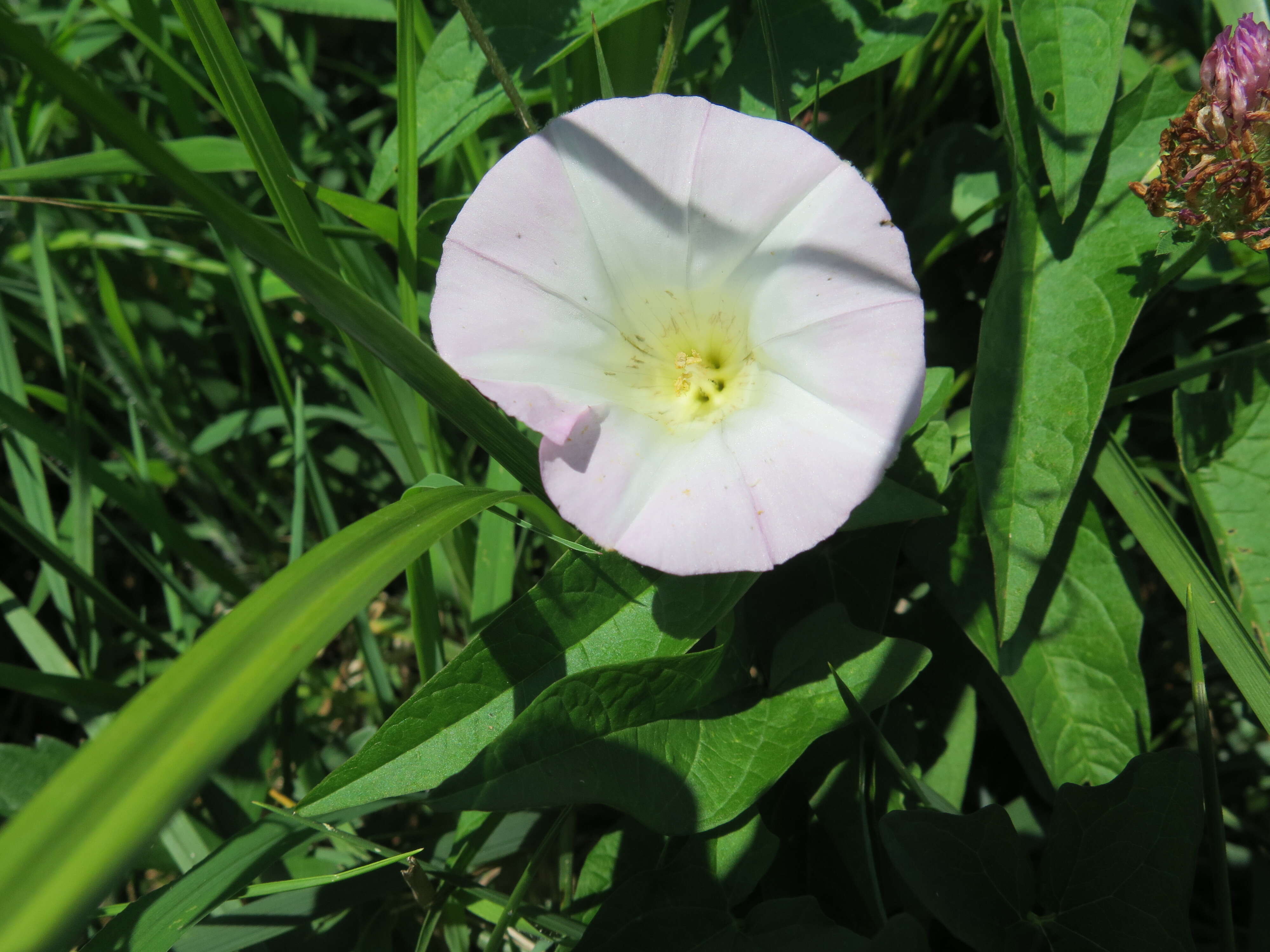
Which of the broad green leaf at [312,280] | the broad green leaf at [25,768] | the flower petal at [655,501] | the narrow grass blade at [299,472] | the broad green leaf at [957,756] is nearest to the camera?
the broad green leaf at [312,280]

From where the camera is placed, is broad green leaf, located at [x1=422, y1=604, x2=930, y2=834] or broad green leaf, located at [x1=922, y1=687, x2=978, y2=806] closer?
broad green leaf, located at [x1=422, y1=604, x2=930, y2=834]

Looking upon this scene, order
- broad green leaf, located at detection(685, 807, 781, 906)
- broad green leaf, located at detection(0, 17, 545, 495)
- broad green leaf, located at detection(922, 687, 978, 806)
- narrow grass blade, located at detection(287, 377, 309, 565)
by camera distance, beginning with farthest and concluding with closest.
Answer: narrow grass blade, located at detection(287, 377, 309, 565)
broad green leaf, located at detection(922, 687, 978, 806)
broad green leaf, located at detection(685, 807, 781, 906)
broad green leaf, located at detection(0, 17, 545, 495)

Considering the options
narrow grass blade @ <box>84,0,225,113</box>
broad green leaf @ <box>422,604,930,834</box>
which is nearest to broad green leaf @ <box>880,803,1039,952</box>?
broad green leaf @ <box>422,604,930,834</box>

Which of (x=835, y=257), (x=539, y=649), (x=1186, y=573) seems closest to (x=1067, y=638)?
(x=1186, y=573)

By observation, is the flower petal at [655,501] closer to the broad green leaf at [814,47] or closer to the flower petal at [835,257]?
the flower petal at [835,257]

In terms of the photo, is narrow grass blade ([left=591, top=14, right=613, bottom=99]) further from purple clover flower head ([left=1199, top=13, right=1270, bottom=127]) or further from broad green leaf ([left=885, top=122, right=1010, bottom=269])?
purple clover flower head ([left=1199, top=13, right=1270, bottom=127])

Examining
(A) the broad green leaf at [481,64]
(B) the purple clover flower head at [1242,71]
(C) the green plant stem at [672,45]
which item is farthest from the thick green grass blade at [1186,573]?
(A) the broad green leaf at [481,64]
